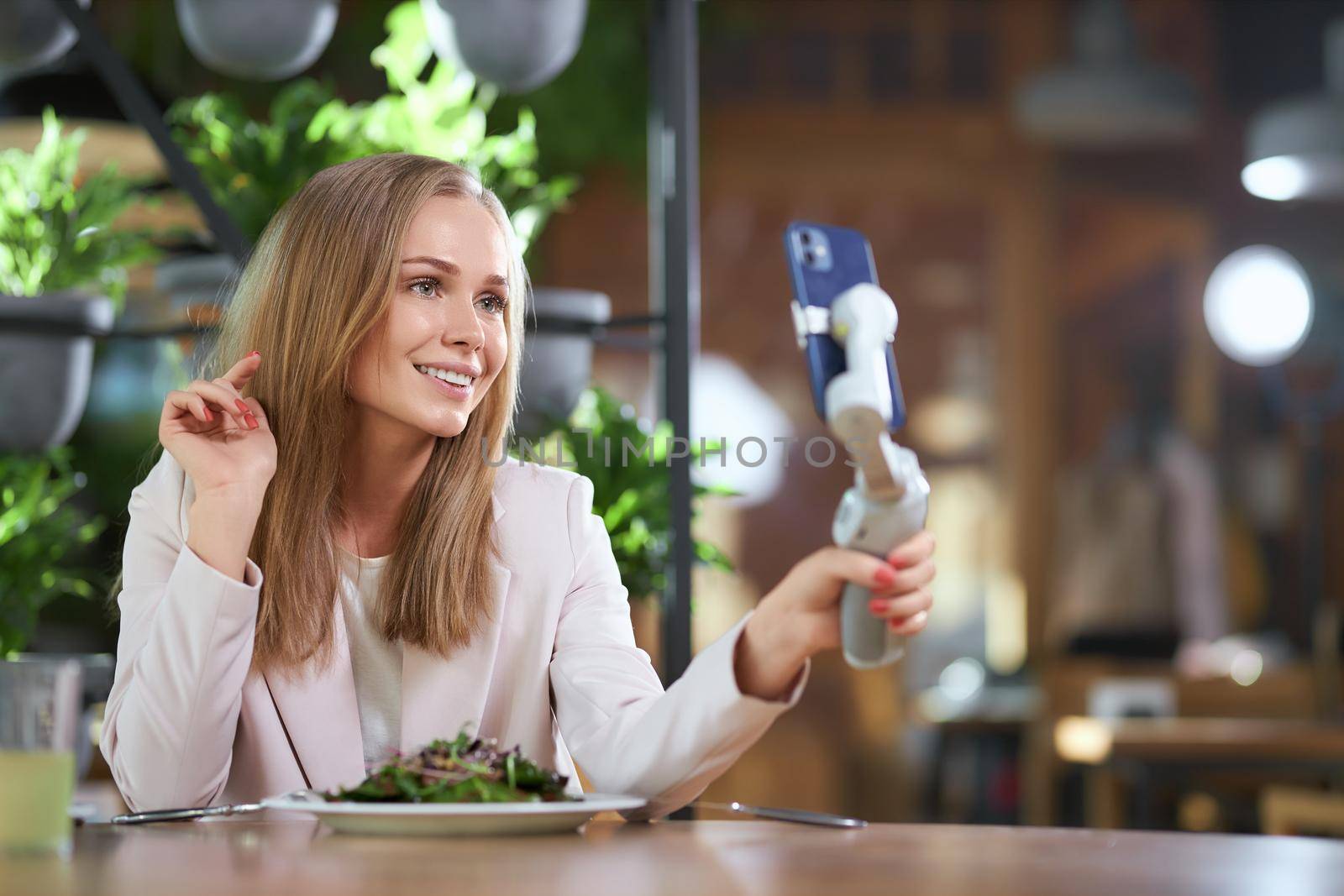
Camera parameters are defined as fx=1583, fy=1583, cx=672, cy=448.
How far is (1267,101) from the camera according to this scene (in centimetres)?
743

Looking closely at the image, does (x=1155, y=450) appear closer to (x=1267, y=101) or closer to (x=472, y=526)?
(x=1267, y=101)

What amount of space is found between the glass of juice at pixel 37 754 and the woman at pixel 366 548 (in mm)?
273

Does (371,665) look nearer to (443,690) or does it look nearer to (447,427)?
(443,690)

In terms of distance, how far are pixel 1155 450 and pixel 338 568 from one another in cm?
615

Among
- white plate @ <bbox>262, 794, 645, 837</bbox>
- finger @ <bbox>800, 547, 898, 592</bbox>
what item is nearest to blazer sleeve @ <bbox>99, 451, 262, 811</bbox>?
white plate @ <bbox>262, 794, 645, 837</bbox>

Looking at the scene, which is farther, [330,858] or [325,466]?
[325,466]

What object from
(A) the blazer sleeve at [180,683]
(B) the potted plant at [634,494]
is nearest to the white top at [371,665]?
(A) the blazer sleeve at [180,683]

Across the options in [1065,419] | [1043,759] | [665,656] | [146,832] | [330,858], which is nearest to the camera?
[330,858]

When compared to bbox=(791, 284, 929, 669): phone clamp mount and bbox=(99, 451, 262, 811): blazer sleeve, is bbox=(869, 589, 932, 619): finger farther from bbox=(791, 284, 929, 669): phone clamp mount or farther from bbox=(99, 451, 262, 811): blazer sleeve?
bbox=(99, 451, 262, 811): blazer sleeve

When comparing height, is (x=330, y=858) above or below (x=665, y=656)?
below

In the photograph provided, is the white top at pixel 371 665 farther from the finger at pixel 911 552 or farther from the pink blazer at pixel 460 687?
the finger at pixel 911 552

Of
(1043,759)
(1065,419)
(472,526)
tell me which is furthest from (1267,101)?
(472,526)

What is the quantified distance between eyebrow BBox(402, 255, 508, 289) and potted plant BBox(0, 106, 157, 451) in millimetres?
963

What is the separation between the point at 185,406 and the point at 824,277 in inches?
25.5
